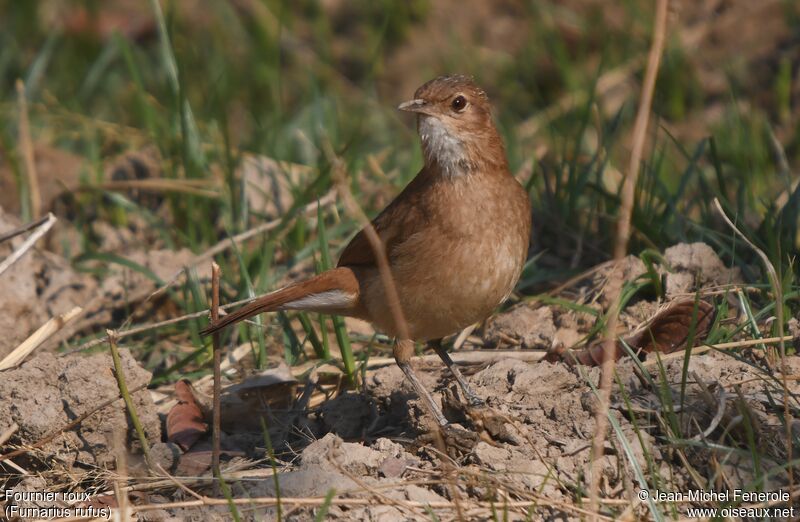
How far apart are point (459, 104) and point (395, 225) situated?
56cm

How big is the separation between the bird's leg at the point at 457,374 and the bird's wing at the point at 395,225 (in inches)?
20.9

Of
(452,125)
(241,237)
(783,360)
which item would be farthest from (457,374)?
(241,237)

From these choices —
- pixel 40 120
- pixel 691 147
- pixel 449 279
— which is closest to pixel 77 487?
pixel 449 279

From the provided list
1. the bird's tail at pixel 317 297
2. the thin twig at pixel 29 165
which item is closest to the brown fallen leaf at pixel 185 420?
the bird's tail at pixel 317 297

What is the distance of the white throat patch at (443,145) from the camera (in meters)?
4.30

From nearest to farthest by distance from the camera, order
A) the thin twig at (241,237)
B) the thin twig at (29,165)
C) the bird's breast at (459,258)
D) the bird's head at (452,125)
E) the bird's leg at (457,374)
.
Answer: the bird's leg at (457,374), the bird's breast at (459,258), the bird's head at (452,125), the thin twig at (241,237), the thin twig at (29,165)

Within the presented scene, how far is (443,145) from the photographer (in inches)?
170

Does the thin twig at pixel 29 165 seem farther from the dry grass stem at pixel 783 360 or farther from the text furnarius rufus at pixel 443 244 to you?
the dry grass stem at pixel 783 360

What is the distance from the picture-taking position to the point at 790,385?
13.2 ft

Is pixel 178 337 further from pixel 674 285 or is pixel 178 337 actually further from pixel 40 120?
pixel 40 120

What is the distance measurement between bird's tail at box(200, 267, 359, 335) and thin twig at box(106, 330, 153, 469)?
50 cm

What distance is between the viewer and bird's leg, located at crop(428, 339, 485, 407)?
13.4 feet

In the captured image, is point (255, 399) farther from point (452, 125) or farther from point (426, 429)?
point (452, 125)

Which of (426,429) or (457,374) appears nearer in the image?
(426,429)
